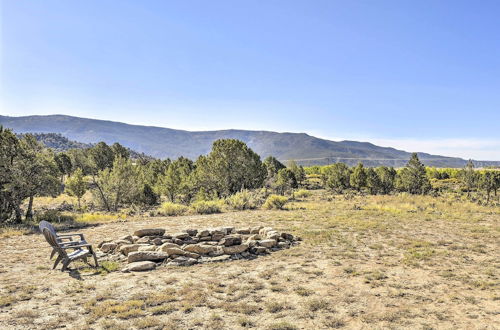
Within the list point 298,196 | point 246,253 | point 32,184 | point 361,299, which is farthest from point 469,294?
point 298,196

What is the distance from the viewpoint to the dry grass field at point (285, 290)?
5652mm

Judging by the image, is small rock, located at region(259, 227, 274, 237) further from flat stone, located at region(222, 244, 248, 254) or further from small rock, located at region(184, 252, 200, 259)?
small rock, located at region(184, 252, 200, 259)

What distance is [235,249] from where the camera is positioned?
34.1 feet

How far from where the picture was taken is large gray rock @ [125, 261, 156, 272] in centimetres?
867

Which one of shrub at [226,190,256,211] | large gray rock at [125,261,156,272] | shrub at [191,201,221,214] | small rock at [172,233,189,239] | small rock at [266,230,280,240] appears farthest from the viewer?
shrub at [226,190,256,211]

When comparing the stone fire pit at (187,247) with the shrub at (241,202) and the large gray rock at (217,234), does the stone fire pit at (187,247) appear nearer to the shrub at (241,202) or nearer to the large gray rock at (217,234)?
the large gray rock at (217,234)

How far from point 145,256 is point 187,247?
1450 millimetres

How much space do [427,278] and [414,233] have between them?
653 centimetres

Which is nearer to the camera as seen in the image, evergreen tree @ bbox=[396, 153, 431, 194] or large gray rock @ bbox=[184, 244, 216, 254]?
large gray rock @ bbox=[184, 244, 216, 254]

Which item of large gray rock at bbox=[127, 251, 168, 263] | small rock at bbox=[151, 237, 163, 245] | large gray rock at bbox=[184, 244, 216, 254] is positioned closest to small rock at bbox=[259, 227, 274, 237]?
large gray rock at bbox=[184, 244, 216, 254]

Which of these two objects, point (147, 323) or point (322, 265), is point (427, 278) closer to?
point (322, 265)

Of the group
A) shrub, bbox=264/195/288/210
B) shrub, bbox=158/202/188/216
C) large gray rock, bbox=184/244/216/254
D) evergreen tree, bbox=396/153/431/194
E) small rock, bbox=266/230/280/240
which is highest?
evergreen tree, bbox=396/153/431/194

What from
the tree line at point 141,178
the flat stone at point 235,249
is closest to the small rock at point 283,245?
the flat stone at point 235,249

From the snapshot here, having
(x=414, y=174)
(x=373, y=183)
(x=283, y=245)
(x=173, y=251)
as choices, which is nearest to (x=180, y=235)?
(x=173, y=251)
